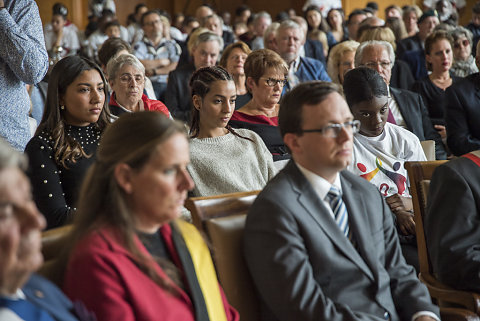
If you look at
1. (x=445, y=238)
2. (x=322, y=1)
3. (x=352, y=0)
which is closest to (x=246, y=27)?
(x=322, y=1)

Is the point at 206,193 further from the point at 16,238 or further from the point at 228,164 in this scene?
the point at 16,238

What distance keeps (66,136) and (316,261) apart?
4.14 feet

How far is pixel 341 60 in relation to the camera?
473 cm

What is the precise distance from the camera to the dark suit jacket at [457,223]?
2023 millimetres

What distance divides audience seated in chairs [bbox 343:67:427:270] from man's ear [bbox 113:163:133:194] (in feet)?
5.16

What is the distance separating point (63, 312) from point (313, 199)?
0.78 meters

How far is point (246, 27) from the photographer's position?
10.1 meters

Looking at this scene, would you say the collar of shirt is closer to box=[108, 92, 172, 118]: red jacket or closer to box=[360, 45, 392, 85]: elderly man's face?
box=[108, 92, 172, 118]: red jacket

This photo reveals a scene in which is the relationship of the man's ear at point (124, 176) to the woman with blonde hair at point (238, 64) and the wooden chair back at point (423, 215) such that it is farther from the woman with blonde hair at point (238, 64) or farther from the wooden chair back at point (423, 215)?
the woman with blonde hair at point (238, 64)

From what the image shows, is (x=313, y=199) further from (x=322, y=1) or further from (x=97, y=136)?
(x=322, y=1)

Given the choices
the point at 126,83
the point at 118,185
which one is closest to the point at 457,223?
the point at 118,185

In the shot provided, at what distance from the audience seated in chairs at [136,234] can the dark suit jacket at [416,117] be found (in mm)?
2660

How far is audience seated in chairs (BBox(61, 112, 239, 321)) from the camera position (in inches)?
53.0

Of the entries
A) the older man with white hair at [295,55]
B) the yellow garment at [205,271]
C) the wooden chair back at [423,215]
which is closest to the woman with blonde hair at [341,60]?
the older man with white hair at [295,55]
